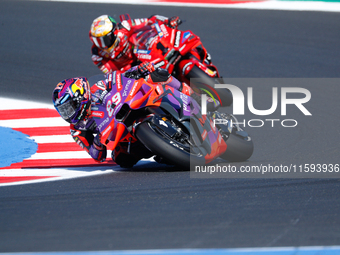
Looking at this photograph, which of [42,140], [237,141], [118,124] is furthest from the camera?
[42,140]

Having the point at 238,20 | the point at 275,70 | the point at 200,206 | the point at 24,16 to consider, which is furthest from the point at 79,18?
the point at 200,206

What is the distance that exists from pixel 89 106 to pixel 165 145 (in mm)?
1032

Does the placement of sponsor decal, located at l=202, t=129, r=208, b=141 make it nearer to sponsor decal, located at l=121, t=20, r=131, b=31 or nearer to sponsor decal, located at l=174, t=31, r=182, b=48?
sponsor decal, located at l=174, t=31, r=182, b=48

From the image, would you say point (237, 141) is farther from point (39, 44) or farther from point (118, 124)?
point (39, 44)

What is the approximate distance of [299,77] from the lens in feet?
36.6

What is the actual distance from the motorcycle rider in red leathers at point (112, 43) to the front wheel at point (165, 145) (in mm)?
2699

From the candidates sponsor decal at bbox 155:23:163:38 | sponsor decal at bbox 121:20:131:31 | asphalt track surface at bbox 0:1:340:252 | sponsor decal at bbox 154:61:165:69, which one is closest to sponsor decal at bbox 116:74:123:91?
asphalt track surface at bbox 0:1:340:252

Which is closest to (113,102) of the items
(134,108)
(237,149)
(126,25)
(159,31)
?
(134,108)

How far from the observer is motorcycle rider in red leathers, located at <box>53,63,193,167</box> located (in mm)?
5754

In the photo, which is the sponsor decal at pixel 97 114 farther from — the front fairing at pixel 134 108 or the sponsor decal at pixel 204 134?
the sponsor decal at pixel 204 134

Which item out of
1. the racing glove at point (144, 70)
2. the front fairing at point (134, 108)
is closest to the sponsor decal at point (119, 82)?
the front fairing at point (134, 108)

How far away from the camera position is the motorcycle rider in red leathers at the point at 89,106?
18.9 ft

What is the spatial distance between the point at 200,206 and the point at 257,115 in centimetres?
528

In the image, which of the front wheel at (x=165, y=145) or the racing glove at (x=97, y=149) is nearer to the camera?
the front wheel at (x=165, y=145)
